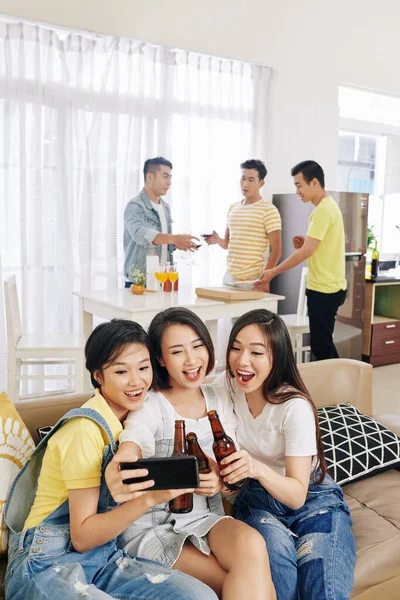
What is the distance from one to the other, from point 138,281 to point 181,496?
245 centimetres

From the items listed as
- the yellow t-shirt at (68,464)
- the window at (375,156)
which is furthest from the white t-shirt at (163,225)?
the yellow t-shirt at (68,464)

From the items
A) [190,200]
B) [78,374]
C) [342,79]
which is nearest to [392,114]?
[342,79]

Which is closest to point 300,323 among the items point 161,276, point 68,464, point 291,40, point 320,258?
point 320,258

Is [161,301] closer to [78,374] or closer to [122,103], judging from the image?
[78,374]

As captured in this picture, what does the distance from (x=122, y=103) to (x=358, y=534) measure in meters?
3.46

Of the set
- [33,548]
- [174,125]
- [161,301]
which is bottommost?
[33,548]

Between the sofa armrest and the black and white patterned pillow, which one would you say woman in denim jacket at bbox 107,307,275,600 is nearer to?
the black and white patterned pillow

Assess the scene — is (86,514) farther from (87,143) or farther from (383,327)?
(383,327)

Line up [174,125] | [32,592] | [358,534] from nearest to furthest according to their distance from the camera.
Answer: [32,592]
[358,534]
[174,125]

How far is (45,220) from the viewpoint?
13.8ft

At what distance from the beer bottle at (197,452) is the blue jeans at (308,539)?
281 millimetres

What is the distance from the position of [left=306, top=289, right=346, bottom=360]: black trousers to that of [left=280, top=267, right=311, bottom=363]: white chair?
6.9 inches

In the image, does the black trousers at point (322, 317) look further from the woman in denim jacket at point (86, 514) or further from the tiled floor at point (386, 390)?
the woman in denim jacket at point (86, 514)

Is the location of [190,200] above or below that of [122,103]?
below
